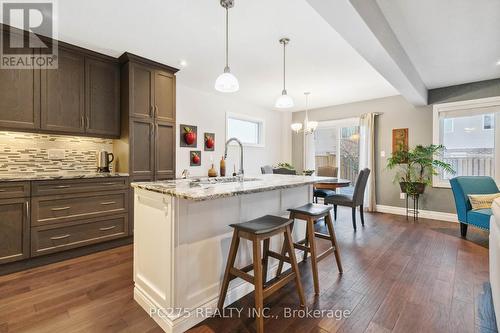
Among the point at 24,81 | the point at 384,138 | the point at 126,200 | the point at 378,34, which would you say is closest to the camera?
the point at 378,34

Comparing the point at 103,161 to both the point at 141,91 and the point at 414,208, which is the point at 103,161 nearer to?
the point at 141,91

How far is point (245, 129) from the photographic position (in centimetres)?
569

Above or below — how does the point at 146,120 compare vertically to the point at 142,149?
above

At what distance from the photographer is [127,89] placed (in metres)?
3.12

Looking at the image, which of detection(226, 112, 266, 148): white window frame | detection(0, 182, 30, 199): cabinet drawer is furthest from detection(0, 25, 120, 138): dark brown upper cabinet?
detection(226, 112, 266, 148): white window frame

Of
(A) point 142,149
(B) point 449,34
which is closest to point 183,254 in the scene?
(A) point 142,149

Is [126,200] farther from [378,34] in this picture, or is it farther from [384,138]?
[384,138]

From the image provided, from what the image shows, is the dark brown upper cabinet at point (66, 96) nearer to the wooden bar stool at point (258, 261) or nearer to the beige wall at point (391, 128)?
the wooden bar stool at point (258, 261)

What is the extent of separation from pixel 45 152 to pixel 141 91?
1.39m

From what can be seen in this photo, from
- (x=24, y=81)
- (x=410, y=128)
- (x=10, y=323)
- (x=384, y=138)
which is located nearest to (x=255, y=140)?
(x=384, y=138)

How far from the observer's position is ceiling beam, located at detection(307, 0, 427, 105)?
167cm

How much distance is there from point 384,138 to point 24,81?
5.83 m

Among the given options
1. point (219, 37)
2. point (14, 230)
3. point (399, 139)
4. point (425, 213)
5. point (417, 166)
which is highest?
point (219, 37)

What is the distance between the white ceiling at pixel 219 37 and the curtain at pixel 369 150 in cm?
109
